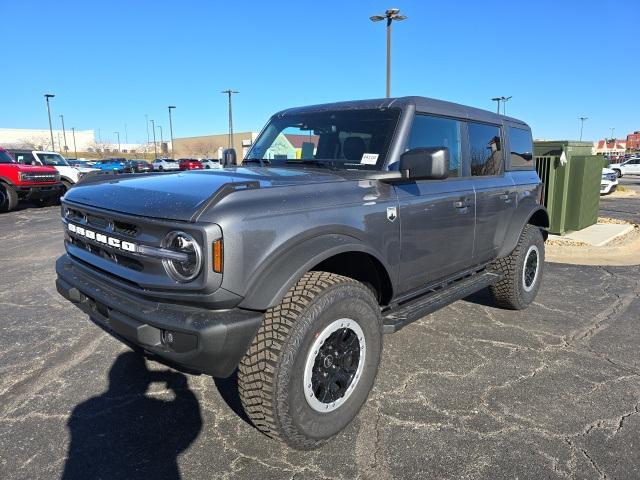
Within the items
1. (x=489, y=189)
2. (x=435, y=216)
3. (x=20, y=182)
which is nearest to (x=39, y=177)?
(x=20, y=182)

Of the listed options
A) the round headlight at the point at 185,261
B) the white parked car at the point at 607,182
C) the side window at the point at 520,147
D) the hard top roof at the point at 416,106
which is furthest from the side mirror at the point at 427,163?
the white parked car at the point at 607,182

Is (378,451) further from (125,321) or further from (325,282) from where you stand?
(125,321)

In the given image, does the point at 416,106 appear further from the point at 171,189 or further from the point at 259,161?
the point at 171,189

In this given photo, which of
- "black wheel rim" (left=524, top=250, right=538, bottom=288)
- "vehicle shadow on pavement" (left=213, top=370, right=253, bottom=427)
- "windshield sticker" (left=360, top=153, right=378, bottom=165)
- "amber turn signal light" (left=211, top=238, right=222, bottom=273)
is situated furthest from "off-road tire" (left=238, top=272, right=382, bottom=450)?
"black wheel rim" (left=524, top=250, right=538, bottom=288)

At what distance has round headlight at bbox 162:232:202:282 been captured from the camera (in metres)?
2.12

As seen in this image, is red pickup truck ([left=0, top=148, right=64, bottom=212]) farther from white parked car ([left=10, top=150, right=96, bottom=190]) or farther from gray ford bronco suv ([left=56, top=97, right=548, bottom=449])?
gray ford bronco suv ([left=56, top=97, right=548, bottom=449])

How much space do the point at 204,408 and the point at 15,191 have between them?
13.8 meters

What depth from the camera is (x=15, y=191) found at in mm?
13789

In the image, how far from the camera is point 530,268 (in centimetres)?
492

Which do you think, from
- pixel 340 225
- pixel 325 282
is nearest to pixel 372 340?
pixel 325 282

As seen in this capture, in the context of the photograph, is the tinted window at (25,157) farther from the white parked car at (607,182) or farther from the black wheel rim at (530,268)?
the white parked car at (607,182)

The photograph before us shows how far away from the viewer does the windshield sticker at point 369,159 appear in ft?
10.4

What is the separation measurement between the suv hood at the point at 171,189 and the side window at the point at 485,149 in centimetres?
158

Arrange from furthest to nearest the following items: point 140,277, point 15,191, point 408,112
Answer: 1. point 15,191
2. point 408,112
3. point 140,277
